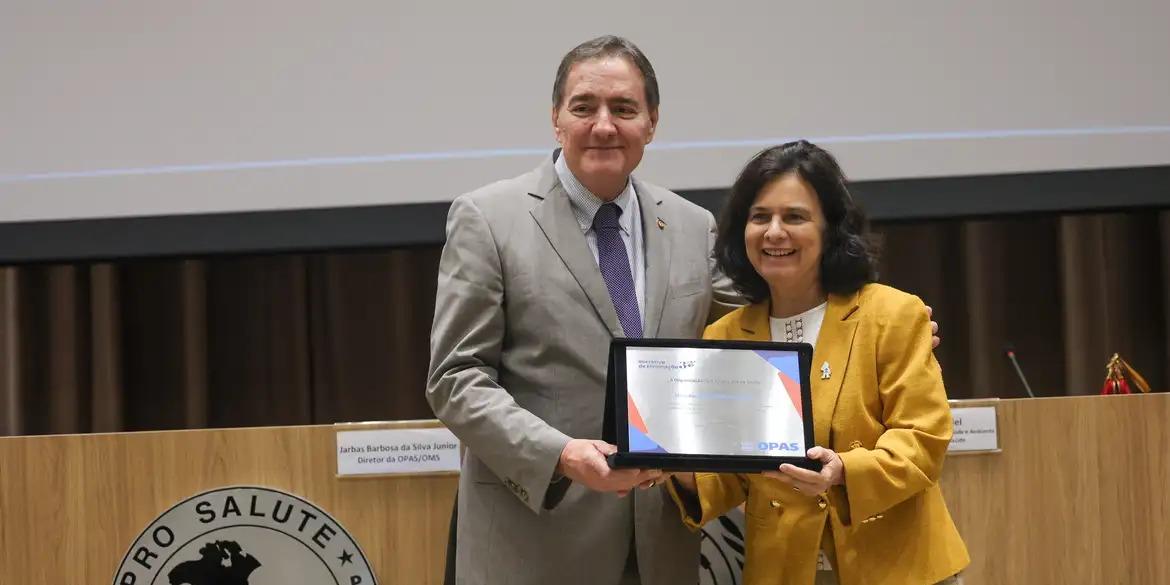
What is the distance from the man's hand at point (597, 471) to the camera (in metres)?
1.71

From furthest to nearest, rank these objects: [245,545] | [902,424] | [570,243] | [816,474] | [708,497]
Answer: [245,545] → [570,243] → [708,497] → [902,424] → [816,474]

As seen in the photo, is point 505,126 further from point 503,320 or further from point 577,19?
point 503,320

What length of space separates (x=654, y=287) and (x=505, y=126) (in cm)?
147

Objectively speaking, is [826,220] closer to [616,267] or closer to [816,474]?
[616,267]

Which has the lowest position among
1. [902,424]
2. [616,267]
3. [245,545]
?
[245,545]

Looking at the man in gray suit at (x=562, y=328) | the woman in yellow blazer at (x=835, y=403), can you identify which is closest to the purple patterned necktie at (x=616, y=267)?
the man in gray suit at (x=562, y=328)

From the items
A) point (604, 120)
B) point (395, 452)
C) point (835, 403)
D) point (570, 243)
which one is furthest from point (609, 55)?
point (395, 452)

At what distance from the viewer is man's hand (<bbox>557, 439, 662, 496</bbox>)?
171 centimetres

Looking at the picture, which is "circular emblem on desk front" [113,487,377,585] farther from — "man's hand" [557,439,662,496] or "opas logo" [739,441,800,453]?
"opas logo" [739,441,800,453]

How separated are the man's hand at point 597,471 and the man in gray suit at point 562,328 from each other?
0.01 meters

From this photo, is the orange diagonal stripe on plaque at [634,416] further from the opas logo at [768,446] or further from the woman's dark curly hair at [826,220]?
the woman's dark curly hair at [826,220]

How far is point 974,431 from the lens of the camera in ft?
8.09

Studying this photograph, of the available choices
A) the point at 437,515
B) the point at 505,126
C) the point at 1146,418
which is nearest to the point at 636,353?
the point at 437,515

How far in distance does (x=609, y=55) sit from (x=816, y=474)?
0.84 m
